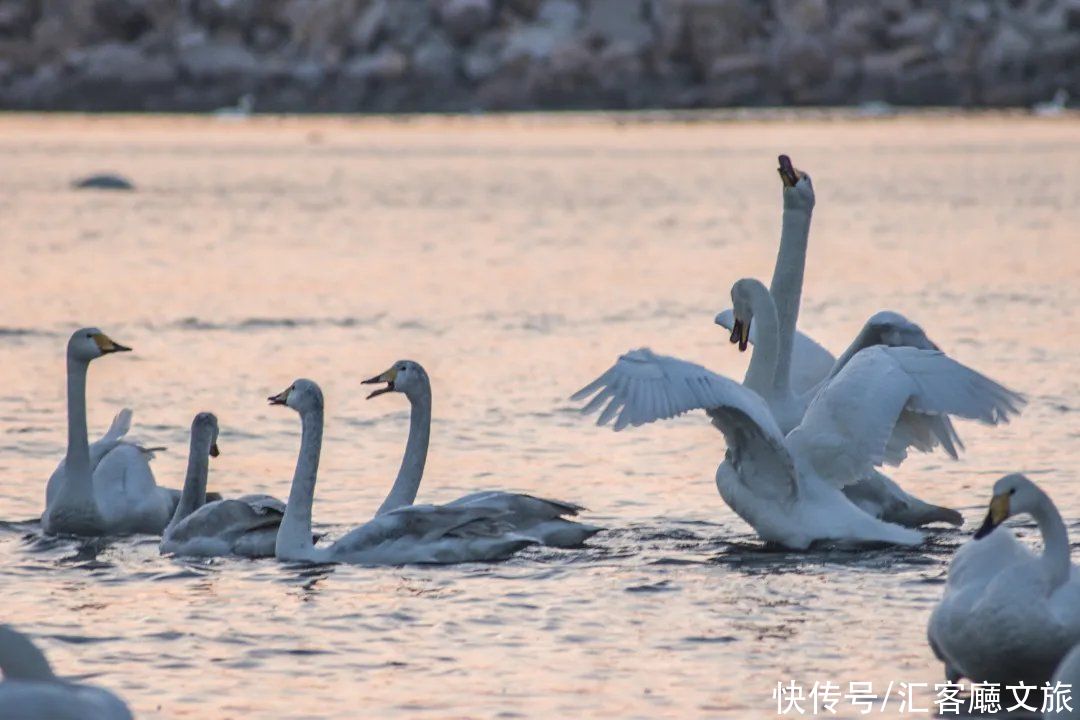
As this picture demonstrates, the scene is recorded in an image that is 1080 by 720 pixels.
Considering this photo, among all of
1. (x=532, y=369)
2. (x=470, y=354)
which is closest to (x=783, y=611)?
(x=532, y=369)

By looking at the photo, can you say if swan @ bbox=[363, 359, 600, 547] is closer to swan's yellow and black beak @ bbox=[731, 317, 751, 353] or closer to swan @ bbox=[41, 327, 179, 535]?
swan's yellow and black beak @ bbox=[731, 317, 751, 353]

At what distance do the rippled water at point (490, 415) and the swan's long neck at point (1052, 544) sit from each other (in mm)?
920

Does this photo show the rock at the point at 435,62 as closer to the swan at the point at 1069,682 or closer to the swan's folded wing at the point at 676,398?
the swan's folded wing at the point at 676,398

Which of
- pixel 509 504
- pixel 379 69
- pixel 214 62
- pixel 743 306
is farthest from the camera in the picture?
pixel 214 62

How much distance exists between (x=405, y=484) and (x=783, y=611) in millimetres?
2323

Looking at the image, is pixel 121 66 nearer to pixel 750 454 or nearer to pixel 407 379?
pixel 407 379

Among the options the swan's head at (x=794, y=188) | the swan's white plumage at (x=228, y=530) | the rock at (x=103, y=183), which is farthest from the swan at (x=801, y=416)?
the rock at (x=103, y=183)

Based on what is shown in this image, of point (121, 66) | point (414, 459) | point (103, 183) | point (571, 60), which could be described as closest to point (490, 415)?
point (414, 459)

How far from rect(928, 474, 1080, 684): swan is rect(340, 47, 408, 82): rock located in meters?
67.4

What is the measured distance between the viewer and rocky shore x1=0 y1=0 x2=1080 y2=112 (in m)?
74.3

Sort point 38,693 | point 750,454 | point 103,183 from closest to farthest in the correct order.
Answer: point 38,693 < point 750,454 < point 103,183

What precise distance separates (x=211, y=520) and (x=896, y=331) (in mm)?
3373

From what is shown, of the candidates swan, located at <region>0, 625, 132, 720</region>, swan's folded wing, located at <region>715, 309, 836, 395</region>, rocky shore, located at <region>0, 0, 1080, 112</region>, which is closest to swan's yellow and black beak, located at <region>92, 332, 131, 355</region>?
swan's folded wing, located at <region>715, 309, 836, 395</region>

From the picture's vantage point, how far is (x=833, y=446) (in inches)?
382
